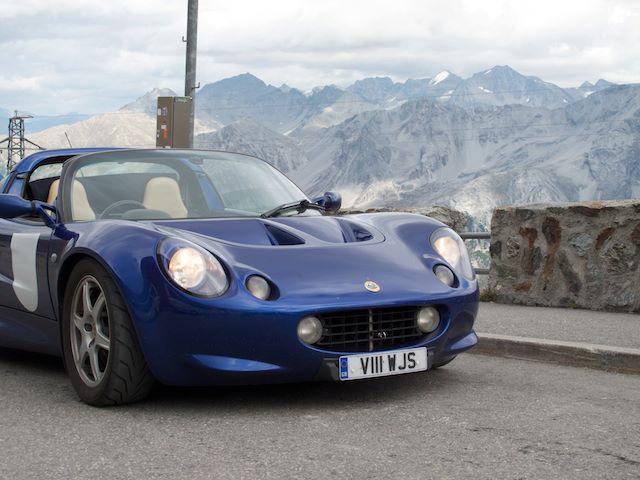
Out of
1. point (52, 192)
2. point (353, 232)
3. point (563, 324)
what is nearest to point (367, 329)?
point (353, 232)

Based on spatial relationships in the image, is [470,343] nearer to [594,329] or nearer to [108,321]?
[108,321]

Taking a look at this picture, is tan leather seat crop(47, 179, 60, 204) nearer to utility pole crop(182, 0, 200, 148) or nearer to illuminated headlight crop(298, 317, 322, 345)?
illuminated headlight crop(298, 317, 322, 345)

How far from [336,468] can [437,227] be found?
88.6 inches

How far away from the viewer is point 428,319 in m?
4.94

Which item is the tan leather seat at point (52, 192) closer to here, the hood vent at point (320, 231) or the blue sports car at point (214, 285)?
the blue sports car at point (214, 285)

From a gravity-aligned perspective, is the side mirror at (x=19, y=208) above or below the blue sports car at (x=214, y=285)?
above

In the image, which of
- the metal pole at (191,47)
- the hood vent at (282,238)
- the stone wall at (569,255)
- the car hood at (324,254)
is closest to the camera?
the car hood at (324,254)

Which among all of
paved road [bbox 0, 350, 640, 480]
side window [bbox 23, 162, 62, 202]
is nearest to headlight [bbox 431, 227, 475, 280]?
paved road [bbox 0, 350, 640, 480]

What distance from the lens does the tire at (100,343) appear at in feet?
15.4

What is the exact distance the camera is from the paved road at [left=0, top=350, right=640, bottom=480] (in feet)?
11.9

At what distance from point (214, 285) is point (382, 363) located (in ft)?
2.70

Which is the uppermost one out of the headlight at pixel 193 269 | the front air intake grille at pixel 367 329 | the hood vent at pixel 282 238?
the hood vent at pixel 282 238

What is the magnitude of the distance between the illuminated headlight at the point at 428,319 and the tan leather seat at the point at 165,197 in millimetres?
1429

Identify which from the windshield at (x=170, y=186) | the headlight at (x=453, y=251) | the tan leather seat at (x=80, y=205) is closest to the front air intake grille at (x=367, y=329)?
the headlight at (x=453, y=251)
